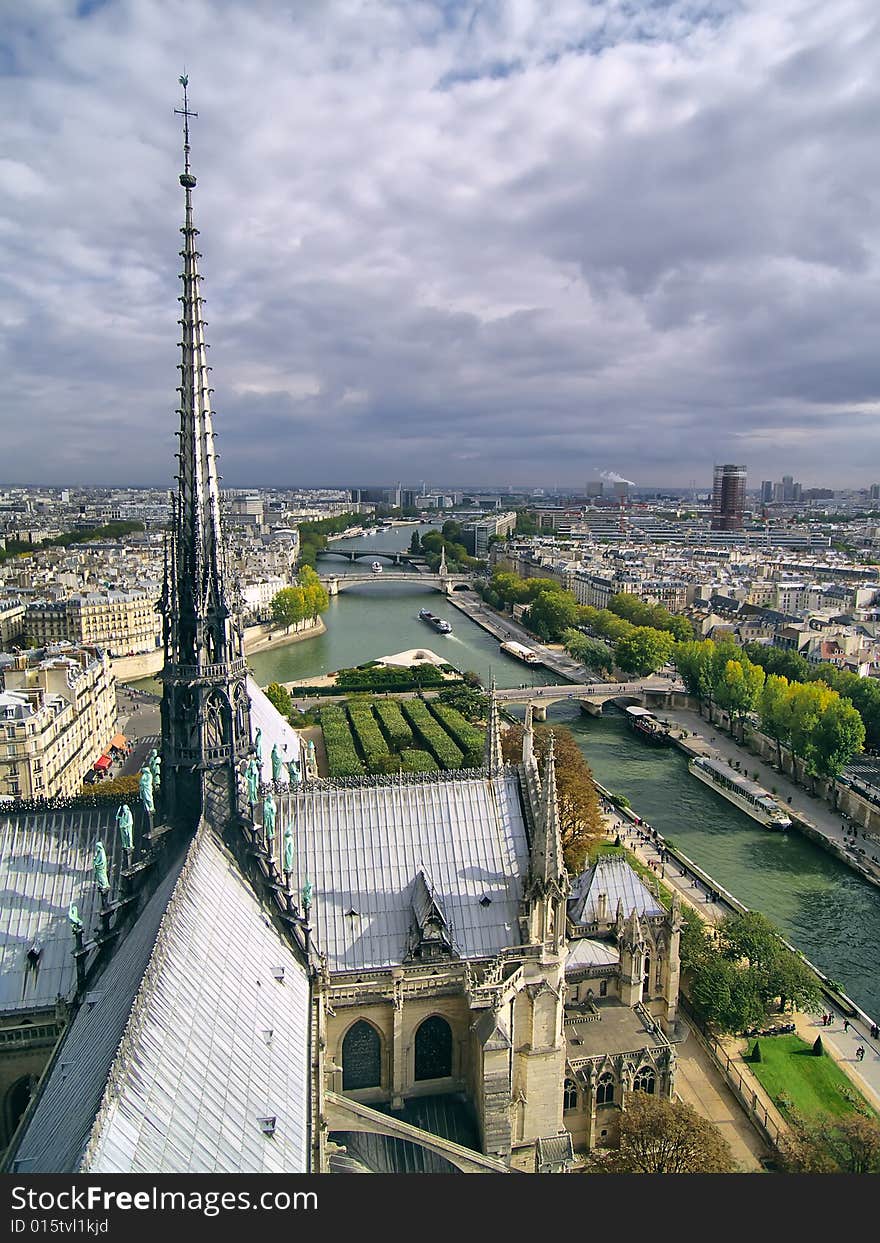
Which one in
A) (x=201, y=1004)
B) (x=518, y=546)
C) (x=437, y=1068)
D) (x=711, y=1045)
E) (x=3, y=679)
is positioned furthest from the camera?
(x=518, y=546)

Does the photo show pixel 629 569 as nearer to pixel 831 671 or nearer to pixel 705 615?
pixel 705 615

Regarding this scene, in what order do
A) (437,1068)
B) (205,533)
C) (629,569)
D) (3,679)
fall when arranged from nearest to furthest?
(205,533)
(437,1068)
(3,679)
(629,569)

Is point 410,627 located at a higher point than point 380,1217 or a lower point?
lower

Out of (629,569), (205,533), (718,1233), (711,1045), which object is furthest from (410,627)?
(718,1233)

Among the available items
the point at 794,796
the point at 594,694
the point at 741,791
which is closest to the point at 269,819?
the point at 741,791

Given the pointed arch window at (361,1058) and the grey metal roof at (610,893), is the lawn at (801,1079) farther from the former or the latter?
the pointed arch window at (361,1058)

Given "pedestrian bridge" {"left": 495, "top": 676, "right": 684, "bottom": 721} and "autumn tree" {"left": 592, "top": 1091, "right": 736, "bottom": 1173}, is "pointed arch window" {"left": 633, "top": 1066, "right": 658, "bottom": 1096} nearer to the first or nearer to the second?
"autumn tree" {"left": 592, "top": 1091, "right": 736, "bottom": 1173}

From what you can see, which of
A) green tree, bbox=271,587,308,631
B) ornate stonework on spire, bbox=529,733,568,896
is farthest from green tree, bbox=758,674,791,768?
green tree, bbox=271,587,308,631
